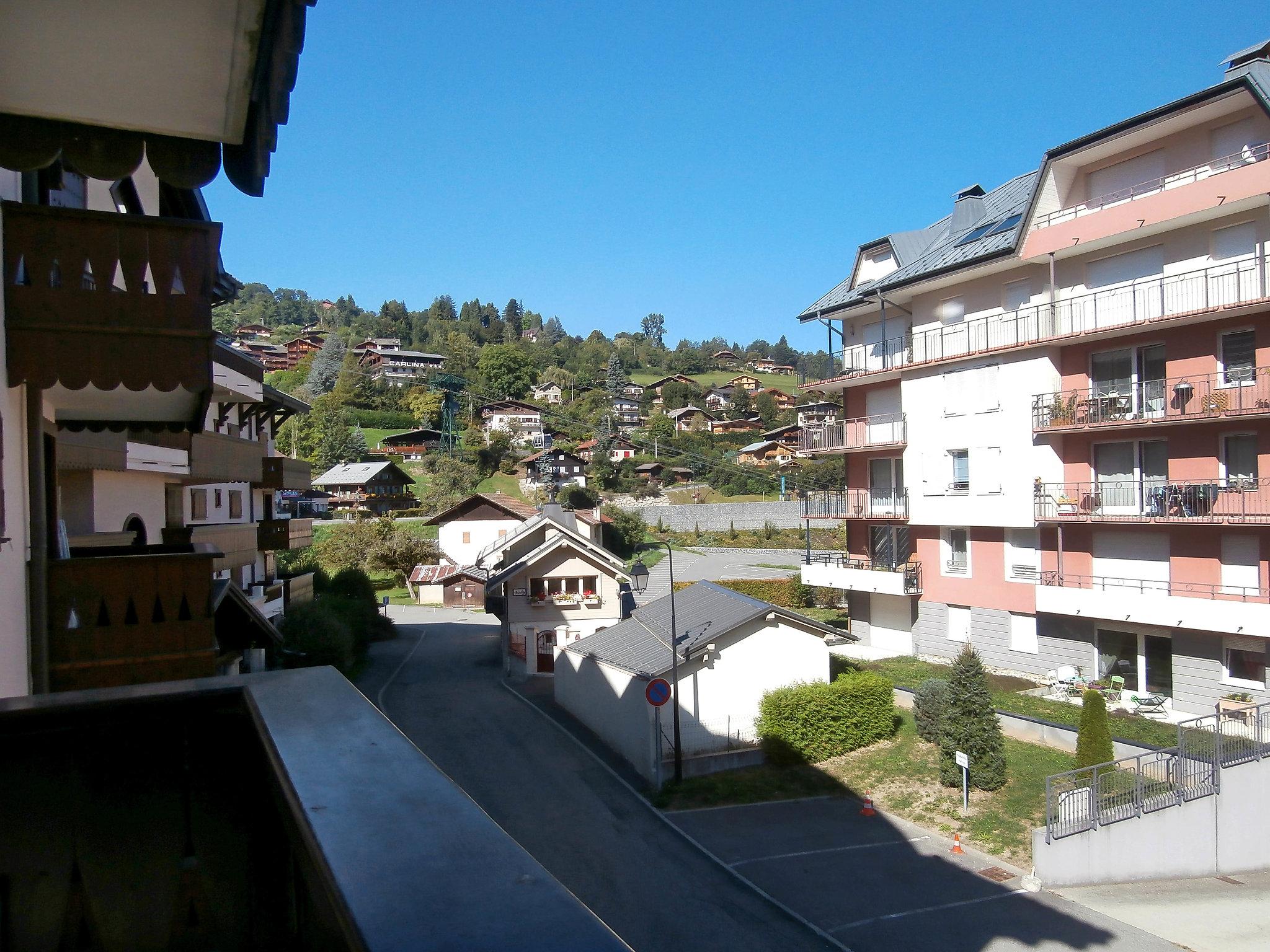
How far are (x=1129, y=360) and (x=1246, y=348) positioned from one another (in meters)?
2.60

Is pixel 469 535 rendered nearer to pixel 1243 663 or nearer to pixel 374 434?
pixel 374 434

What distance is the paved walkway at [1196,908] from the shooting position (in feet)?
37.9

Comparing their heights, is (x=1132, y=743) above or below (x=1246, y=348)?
below

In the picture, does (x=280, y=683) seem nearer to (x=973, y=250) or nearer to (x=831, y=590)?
(x=973, y=250)

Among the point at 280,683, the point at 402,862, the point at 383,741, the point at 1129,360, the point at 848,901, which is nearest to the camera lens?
the point at 402,862

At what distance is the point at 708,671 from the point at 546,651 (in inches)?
403

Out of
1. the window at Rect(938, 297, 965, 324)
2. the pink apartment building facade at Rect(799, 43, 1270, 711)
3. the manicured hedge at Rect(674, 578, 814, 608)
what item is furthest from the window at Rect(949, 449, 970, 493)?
the manicured hedge at Rect(674, 578, 814, 608)

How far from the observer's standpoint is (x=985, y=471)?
24.4 m

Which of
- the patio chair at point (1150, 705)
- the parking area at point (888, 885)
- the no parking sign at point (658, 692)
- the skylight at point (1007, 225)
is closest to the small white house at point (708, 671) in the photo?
the no parking sign at point (658, 692)

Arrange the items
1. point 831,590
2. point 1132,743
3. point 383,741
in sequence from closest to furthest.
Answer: point 383,741 < point 1132,743 < point 831,590

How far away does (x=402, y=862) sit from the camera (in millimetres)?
1231

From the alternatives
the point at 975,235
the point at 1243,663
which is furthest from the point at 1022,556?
the point at 975,235


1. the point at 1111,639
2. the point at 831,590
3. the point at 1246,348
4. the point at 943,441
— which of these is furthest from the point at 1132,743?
the point at 831,590

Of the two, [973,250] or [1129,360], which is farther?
[973,250]
